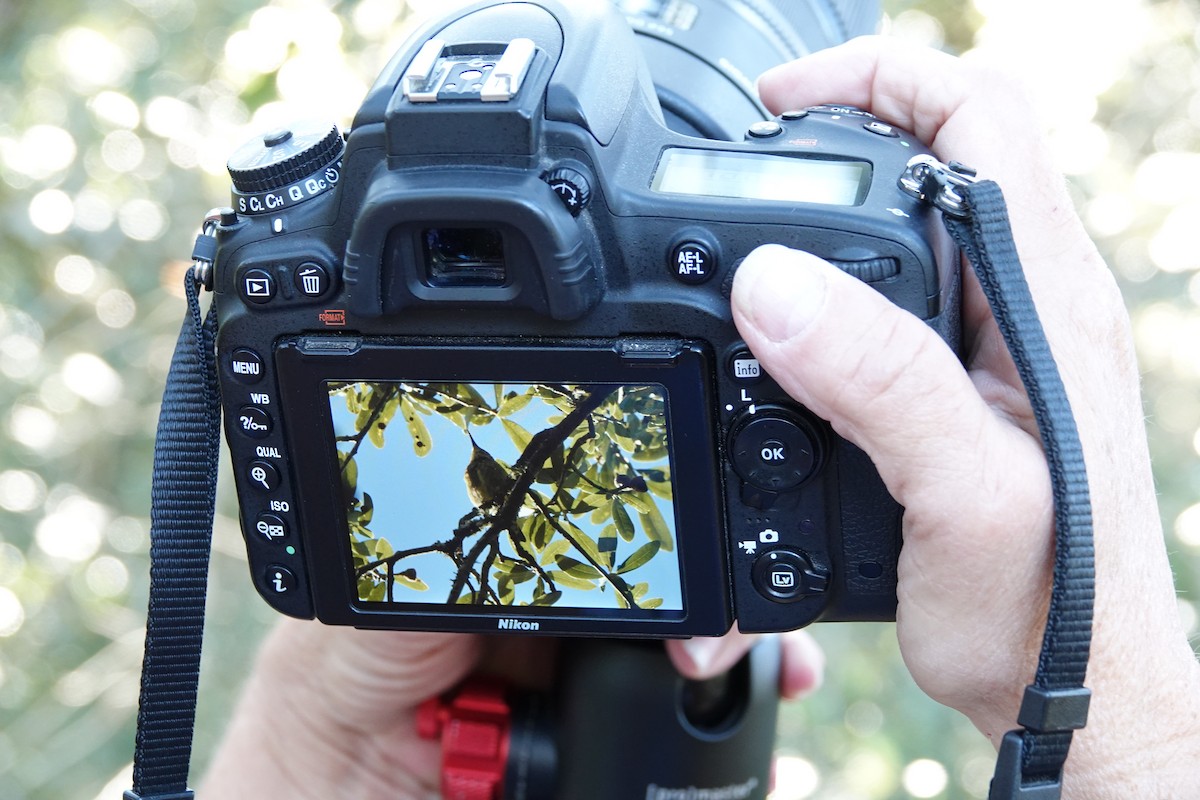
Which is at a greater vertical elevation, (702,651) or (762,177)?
(762,177)

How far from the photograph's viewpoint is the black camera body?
1.89 feet

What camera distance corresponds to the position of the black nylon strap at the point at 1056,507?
564 mm

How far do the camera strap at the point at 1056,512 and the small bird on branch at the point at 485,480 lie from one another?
243mm

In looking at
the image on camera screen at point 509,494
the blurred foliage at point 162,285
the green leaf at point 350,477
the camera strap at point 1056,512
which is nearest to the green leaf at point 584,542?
the image on camera screen at point 509,494

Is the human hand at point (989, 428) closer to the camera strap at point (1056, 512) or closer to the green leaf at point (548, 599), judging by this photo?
the camera strap at point (1056, 512)

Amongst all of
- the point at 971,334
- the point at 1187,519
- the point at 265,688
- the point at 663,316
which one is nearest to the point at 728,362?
the point at 663,316

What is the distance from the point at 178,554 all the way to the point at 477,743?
0.28 m

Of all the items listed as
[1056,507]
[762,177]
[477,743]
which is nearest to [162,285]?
[477,743]

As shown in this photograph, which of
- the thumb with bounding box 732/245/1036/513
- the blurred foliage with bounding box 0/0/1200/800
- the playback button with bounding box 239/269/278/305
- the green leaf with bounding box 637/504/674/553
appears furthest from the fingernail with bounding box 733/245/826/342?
the blurred foliage with bounding box 0/0/1200/800

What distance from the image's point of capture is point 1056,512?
569mm

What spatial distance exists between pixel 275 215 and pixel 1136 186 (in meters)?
1.29

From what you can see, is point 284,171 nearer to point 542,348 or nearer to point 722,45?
point 542,348

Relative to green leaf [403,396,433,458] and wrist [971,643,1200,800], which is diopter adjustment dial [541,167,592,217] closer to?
green leaf [403,396,433,458]

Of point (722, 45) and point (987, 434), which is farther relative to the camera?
point (722, 45)
